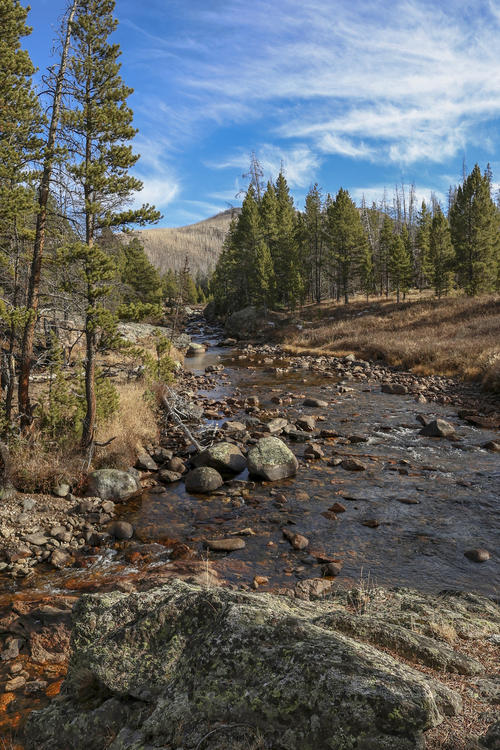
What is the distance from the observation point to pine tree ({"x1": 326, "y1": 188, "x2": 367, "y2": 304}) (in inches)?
2141

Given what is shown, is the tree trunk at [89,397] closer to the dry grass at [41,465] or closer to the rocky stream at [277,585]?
the dry grass at [41,465]

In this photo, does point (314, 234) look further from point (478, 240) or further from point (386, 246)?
point (478, 240)

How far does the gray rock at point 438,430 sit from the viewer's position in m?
15.5

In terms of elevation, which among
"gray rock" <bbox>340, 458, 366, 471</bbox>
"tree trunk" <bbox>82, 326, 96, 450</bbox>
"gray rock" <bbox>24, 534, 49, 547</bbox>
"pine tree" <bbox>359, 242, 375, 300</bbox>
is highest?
"pine tree" <bbox>359, 242, 375, 300</bbox>

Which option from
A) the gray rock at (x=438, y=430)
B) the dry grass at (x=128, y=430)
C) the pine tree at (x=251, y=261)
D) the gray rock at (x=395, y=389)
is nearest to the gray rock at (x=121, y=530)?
the dry grass at (x=128, y=430)

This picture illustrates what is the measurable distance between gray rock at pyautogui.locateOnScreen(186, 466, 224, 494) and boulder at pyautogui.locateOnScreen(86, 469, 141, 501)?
141cm

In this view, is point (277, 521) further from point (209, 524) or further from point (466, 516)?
point (466, 516)

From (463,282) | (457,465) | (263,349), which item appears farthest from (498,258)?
(457,465)

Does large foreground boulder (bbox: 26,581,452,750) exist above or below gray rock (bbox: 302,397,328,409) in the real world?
above

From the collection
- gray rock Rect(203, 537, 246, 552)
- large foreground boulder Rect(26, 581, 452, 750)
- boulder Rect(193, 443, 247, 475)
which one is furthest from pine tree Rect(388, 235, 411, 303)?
large foreground boulder Rect(26, 581, 452, 750)

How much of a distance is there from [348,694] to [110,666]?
187 cm

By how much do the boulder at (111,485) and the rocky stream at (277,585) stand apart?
6 cm

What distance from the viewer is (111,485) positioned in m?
11.0

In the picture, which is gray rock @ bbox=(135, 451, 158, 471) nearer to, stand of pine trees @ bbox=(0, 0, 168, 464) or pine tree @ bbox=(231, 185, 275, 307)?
stand of pine trees @ bbox=(0, 0, 168, 464)
